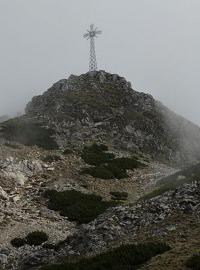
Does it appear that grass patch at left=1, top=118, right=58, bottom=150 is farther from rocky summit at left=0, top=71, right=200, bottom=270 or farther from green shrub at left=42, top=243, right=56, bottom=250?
green shrub at left=42, top=243, right=56, bottom=250

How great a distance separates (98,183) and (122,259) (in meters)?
26.4

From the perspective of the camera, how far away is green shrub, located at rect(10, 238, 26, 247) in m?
28.2

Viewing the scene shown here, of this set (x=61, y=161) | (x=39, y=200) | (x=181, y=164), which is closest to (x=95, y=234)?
(x=39, y=200)

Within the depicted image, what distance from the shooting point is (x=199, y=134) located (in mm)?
88562

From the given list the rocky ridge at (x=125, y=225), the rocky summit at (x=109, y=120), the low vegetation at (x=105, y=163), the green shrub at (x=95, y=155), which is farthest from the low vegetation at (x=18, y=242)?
the rocky summit at (x=109, y=120)

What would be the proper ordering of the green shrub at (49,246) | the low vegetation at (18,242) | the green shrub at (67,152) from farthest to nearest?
the green shrub at (67,152) < the low vegetation at (18,242) < the green shrub at (49,246)

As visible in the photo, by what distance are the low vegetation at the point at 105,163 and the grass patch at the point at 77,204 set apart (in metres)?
7.91

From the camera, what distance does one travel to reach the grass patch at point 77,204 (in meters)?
35.9

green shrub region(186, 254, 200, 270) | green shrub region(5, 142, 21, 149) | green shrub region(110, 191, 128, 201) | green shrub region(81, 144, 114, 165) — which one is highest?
green shrub region(5, 142, 21, 149)

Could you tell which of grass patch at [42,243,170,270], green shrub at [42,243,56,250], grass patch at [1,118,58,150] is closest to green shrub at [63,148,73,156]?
grass patch at [1,118,58,150]

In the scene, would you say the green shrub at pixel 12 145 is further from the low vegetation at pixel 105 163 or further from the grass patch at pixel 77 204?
the grass patch at pixel 77 204

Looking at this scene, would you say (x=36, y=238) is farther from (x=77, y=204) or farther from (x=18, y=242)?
(x=77, y=204)

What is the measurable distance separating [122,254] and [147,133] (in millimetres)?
57537

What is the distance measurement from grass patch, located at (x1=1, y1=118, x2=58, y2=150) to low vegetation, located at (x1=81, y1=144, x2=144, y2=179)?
483cm
